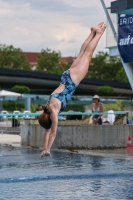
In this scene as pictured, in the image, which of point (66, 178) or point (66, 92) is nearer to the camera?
point (66, 178)

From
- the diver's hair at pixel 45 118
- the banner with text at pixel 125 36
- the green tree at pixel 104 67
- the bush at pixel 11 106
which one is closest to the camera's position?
the diver's hair at pixel 45 118

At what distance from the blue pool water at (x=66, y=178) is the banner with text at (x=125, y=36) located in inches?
409

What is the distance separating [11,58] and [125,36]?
291ft

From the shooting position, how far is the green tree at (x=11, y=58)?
4342 inches

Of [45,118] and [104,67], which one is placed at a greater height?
[104,67]

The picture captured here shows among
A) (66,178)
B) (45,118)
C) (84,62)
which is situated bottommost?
(66,178)

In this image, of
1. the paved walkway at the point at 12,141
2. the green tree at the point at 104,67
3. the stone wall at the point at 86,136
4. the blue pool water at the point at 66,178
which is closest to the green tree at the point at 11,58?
the green tree at the point at 104,67

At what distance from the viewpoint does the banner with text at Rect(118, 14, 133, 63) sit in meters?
21.8

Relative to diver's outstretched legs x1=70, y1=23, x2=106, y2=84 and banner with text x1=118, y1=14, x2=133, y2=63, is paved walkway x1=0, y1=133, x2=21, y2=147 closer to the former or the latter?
banner with text x1=118, y1=14, x2=133, y2=63

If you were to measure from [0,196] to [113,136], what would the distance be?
9.33 meters

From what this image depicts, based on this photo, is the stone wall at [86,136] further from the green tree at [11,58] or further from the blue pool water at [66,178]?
the green tree at [11,58]

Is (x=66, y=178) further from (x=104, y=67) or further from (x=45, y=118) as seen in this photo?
(x=104, y=67)

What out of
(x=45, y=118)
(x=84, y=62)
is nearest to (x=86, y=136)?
(x=84, y=62)

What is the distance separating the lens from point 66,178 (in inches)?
342
